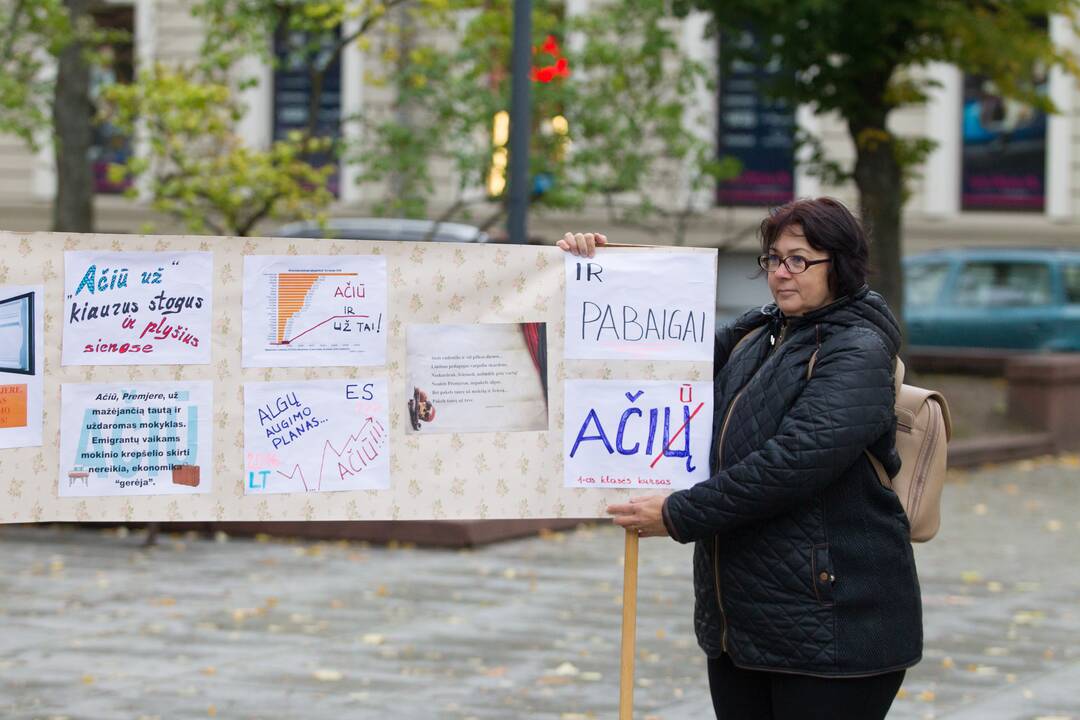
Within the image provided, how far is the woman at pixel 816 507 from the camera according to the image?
13.1 ft

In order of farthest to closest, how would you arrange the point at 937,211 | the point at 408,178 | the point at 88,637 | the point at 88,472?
the point at 937,211
the point at 408,178
the point at 88,637
the point at 88,472

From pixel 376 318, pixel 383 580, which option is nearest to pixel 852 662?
pixel 376 318

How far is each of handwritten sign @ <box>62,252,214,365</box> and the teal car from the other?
1630 centimetres

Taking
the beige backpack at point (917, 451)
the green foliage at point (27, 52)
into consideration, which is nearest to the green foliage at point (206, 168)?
the green foliage at point (27, 52)

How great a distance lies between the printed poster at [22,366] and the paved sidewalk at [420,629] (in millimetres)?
2358

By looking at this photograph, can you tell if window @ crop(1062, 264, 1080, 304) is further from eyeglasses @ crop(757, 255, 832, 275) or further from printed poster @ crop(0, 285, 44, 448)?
printed poster @ crop(0, 285, 44, 448)

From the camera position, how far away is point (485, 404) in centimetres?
474

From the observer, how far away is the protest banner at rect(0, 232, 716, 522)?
461cm

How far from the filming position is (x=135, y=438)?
4.64m

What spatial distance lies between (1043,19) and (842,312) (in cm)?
2349

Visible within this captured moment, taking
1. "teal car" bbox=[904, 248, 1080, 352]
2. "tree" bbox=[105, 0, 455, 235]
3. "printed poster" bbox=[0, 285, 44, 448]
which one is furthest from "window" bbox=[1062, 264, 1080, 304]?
"printed poster" bbox=[0, 285, 44, 448]

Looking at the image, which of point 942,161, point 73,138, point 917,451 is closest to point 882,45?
point 73,138

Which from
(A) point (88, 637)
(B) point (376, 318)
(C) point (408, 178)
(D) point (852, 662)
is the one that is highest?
(C) point (408, 178)

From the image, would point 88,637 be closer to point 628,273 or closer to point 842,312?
point 628,273
